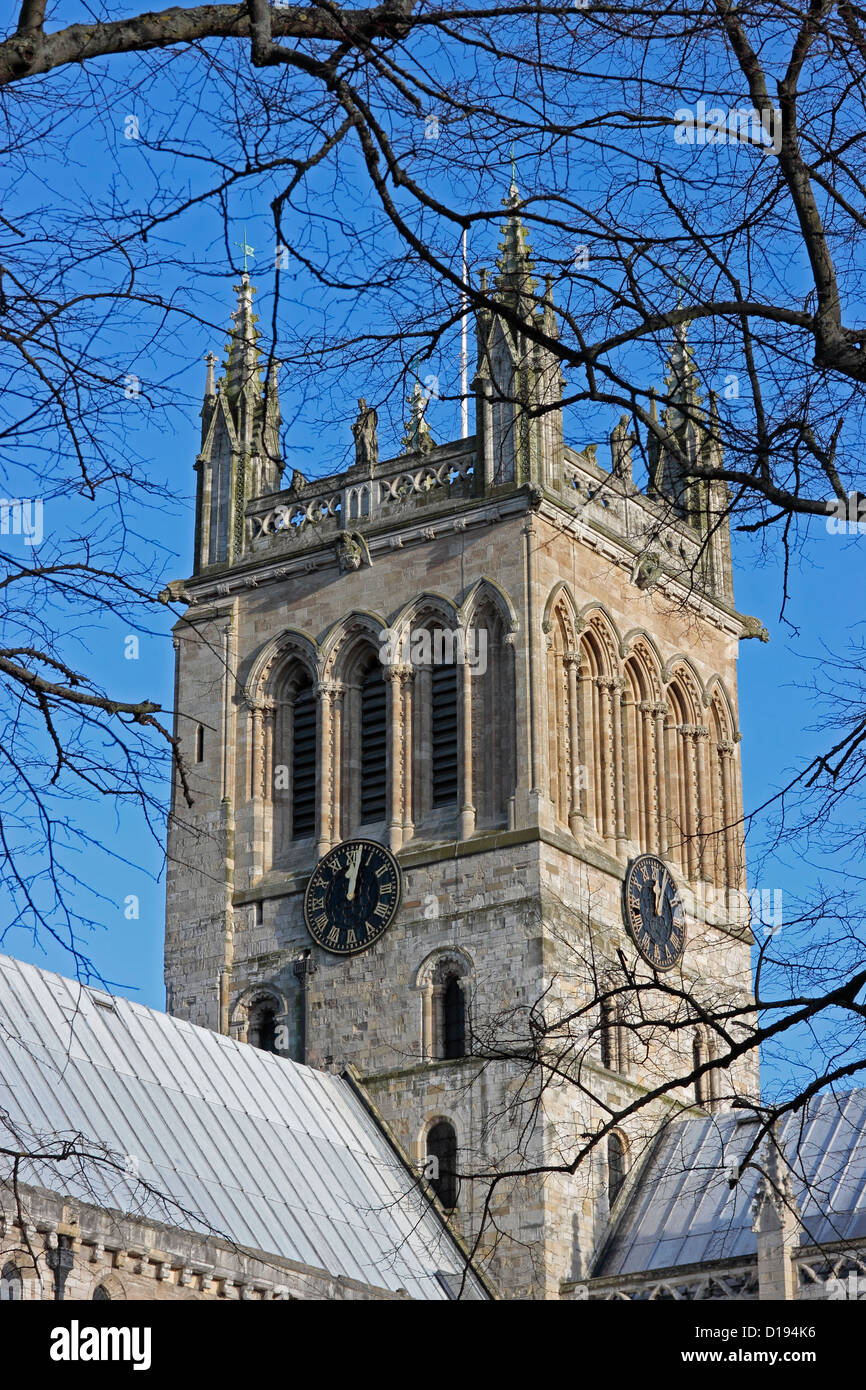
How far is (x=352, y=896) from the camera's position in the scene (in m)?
41.0

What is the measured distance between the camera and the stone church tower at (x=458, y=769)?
129 feet

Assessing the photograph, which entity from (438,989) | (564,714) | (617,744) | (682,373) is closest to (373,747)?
(564,714)

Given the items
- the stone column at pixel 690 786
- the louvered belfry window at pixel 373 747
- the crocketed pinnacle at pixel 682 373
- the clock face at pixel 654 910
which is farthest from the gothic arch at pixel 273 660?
the crocketed pinnacle at pixel 682 373

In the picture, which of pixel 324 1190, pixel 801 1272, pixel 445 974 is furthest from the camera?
pixel 445 974

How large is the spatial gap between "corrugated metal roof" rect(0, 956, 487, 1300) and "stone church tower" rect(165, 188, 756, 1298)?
38.4 inches

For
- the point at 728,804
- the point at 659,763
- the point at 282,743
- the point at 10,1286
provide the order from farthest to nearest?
the point at 728,804 → the point at 659,763 → the point at 282,743 → the point at 10,1286

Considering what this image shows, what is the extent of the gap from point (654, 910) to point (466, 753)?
4.24 metres

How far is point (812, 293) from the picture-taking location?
11477 mm

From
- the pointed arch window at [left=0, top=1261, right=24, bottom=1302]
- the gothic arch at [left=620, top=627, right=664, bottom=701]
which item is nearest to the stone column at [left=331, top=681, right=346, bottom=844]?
Answer: the gothic arch at [left=620, top=627, right=664, bottom=701]

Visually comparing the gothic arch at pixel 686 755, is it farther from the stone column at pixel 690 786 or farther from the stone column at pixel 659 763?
the stone column at pixel 659 763

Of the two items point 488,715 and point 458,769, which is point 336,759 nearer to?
point 458,769

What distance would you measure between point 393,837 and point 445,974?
249cm
